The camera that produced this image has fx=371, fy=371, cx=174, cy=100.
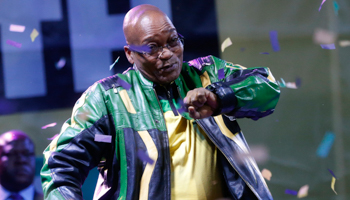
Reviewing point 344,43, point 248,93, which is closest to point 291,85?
point 344,43

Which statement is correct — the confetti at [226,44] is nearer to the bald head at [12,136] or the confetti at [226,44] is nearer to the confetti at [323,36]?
the confetti at [323,36]

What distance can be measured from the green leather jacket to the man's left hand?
0.11 feet

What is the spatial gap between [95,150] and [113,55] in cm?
90

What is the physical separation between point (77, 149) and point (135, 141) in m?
0.20

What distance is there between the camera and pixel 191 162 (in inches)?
50.9

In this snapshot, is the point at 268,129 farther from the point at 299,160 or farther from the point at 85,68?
the point at 85,68

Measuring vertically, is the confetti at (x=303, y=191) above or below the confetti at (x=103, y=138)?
below

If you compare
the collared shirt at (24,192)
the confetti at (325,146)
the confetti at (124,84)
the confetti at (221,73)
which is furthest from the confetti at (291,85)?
the collared shirt at (24,192)

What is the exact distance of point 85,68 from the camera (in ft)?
6.80

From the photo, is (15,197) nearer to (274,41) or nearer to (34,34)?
(34,34)

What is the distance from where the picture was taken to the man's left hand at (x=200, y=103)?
1.10m

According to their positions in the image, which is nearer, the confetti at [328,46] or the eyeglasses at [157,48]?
the eyeglasses at [157,48]

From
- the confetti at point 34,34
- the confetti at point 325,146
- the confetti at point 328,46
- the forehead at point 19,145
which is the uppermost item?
A: the confetti at point 34,34

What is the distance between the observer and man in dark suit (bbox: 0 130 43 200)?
2020mm
